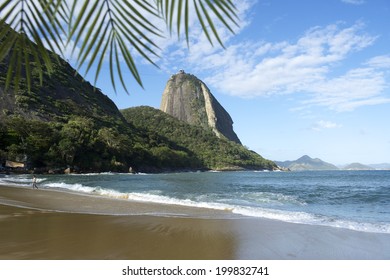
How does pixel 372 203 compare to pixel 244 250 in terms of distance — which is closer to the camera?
pixel 244 250

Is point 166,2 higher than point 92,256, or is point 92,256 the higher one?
point 166,2

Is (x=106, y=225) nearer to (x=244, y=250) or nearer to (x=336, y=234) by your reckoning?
(x=244, y=250)

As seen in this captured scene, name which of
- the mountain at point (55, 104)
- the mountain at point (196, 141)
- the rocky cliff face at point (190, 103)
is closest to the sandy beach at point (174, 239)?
the mountain at point (55, 104)

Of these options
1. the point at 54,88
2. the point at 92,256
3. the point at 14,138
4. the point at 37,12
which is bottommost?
the point at 92,256

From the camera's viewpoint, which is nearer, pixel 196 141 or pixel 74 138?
pixel 74 138

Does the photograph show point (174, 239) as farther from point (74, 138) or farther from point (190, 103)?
point (190, 103)

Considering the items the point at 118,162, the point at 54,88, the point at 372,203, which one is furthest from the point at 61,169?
the point at 372,203

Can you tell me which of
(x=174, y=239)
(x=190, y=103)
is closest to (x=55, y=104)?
(x=174, y=239)
